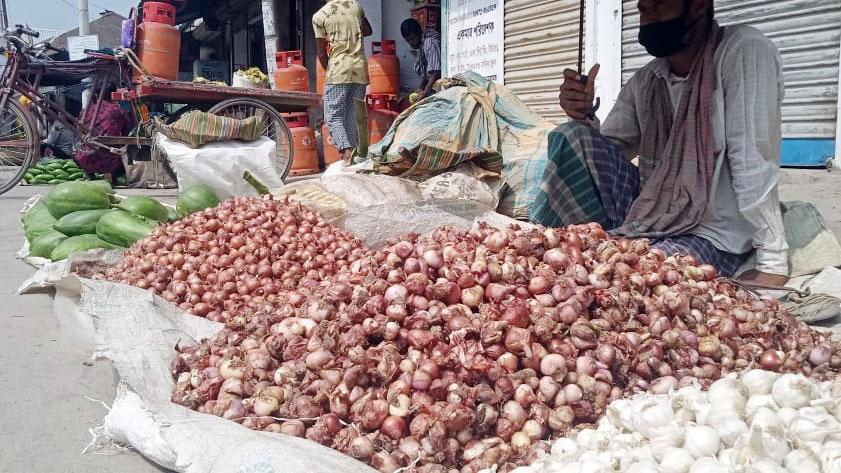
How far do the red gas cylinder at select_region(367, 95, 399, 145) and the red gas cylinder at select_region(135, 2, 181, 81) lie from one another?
2.23 m

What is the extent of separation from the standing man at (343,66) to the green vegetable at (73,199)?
8.94ft

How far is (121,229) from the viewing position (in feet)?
10.9

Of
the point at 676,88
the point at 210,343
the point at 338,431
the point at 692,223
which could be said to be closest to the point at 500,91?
the point at 676,88

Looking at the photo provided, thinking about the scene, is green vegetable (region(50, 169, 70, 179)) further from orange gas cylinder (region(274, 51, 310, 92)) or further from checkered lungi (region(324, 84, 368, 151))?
checkered lungi (region(324, 84, 368, 151))

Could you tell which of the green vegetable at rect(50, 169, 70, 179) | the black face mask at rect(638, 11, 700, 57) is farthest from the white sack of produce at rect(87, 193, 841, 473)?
the green vegetable at rect(50, 169, 70, 179)

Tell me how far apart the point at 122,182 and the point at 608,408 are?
793 centimetres

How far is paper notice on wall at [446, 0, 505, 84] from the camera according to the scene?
298 inches

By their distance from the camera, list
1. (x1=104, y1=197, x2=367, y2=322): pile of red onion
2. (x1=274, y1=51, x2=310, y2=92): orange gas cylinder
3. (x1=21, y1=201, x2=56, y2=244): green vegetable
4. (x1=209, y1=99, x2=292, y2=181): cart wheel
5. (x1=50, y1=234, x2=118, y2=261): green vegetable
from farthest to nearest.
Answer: (x1=274, y1=51, x2=310, y2=92): orange gas cylinder, (x1=209, y1=99, x2=292, y2=181): cart wheel, (x1=21, y1=201, x2=56, y2=244): green vegetable, (x1=50, y1=234, x2=118, y2=261): green vegetable, (x1=104, y1=197, x2=367, y2=322): pile of red onion

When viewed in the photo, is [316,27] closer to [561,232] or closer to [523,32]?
[523,32]

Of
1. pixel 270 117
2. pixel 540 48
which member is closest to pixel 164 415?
pixel 270 117

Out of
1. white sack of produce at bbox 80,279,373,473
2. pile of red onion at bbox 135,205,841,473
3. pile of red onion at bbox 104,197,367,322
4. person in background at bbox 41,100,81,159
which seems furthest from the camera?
person in background at bbox 41,100,81,159

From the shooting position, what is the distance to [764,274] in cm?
261

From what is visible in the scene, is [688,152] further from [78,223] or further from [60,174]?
[60,174]

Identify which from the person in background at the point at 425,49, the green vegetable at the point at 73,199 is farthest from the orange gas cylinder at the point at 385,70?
the green vegetable at the point at 73,199
